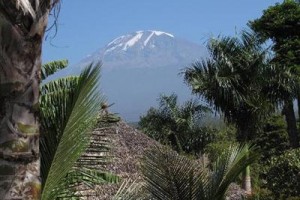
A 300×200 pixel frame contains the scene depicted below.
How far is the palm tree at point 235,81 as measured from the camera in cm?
1950

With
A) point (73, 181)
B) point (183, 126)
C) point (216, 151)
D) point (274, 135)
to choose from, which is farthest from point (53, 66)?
point (274, 135)

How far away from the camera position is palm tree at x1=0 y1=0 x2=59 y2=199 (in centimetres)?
319

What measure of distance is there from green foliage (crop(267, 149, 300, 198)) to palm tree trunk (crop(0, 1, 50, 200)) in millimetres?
10430

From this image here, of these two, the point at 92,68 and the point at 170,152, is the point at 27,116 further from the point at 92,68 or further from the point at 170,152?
the point at 170,152

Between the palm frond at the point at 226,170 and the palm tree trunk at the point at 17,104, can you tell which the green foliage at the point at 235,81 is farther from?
the palm tree trunk at the point at 17,104

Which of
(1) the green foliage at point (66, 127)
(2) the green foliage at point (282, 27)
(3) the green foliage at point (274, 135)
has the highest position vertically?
(2) the green foliage at point (282, 27)

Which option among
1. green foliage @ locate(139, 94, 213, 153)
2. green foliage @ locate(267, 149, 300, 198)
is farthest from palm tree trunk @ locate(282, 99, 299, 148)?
green foliage @ locate(139, 94, 213, 153)

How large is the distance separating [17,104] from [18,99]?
0.10 feet

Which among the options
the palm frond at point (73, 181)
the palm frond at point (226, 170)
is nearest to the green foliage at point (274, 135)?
the palm frond at point (226, 170)

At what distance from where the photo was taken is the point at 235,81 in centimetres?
1956

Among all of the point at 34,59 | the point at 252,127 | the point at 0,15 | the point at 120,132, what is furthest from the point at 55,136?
the point at 252,127

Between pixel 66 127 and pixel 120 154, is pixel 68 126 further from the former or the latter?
pixel 120 154

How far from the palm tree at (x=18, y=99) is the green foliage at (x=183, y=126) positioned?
90.8 feet

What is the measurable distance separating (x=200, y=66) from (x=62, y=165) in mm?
16552
